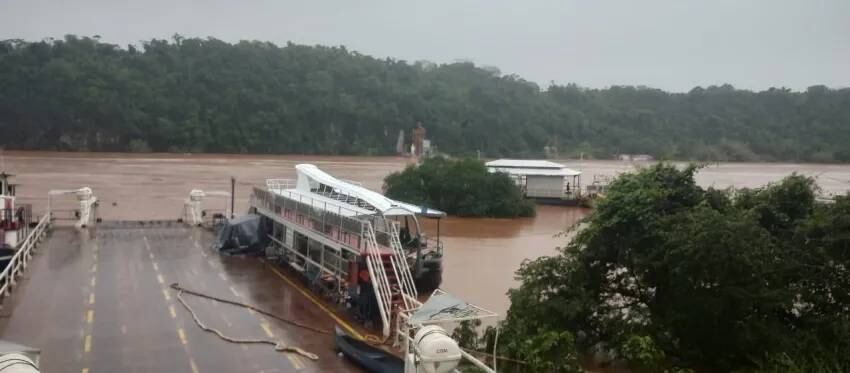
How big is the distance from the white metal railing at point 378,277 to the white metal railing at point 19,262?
7.97 metres

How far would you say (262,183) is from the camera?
5441cm

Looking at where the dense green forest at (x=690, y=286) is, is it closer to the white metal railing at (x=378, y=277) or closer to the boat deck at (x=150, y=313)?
the white metal railing at (x=378, y=277)

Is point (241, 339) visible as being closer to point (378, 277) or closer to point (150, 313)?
point (150, 313)

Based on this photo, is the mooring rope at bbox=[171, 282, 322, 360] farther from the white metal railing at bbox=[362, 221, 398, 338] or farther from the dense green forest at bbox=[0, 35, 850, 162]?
the dense green forest at bbox=[0, 35, 850, 162]

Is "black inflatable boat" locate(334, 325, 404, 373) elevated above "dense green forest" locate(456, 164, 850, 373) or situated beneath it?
situated beneath

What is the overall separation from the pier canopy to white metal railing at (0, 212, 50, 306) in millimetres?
7345

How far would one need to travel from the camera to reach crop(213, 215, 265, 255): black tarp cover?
79.1 ft

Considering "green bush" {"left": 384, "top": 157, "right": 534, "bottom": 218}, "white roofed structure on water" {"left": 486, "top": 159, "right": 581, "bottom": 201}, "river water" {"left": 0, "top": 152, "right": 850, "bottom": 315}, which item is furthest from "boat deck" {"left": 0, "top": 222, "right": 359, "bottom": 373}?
"white roofed structure on water" {"left": 486, "top": 159, "right": 581, "bottom": 201}

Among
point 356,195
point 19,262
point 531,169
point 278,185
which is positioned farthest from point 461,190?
point 19,262

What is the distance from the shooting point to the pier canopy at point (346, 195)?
17531mm

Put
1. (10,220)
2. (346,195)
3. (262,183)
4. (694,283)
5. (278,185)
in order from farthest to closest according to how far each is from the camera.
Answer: (262,183) → (278,185) → (10,220) → (346,195) → (694,283)

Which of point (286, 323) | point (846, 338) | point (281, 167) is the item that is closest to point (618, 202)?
point (846, 338)

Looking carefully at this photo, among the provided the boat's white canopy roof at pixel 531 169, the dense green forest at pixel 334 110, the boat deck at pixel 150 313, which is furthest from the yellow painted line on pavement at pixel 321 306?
the dense green forest at pixel 334 110

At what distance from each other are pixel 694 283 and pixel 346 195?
1004 centimetres
